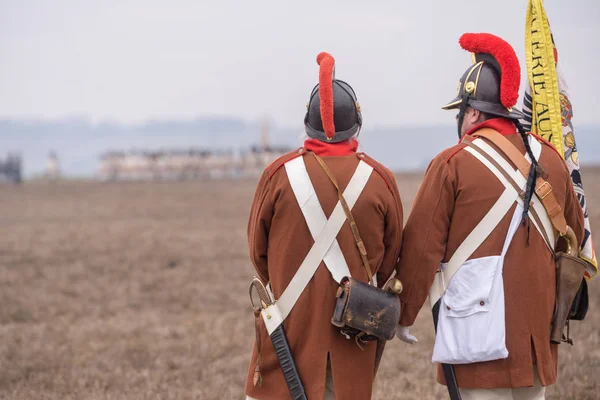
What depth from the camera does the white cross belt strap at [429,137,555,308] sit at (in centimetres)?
384

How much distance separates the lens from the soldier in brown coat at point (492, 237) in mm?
3801

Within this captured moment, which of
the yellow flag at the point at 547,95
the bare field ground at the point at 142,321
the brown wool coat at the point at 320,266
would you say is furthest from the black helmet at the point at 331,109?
the bare field ground at the point at 142,321

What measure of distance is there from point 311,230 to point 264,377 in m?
0.81

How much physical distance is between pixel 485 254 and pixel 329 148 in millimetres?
949

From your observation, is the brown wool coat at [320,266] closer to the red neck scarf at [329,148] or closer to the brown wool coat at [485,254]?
the red neck scarf at [329,148]

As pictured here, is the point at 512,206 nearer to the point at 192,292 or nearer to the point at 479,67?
the point at 479,67

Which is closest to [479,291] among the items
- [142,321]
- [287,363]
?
[287,363]

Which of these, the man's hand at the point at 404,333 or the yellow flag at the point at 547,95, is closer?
the man's hand at the point at 404,333

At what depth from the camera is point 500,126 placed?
4020 mm

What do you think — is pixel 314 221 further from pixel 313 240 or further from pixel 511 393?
pixel 511 393

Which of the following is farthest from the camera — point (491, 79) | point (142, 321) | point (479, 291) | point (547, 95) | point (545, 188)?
point (142, 321)

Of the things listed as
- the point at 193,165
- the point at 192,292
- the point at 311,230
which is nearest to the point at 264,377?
the point at 311,230

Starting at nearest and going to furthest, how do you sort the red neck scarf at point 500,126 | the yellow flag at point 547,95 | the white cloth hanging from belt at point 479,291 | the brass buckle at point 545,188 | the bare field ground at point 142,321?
the white cloth hanging from belt at point 479,291
the brass buckle at point 545,188
the red neck scarf at point 500,126
the yellow flag at point 547,95
the bare field ground at point 142,321

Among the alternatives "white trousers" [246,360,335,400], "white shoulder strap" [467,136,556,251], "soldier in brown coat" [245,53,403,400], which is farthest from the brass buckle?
"white trousers" [246,360,335,400]
